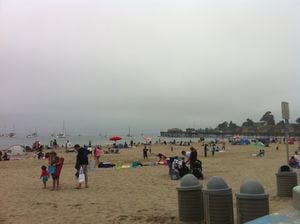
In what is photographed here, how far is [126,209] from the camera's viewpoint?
31.3 ft

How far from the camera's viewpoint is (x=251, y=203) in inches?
239

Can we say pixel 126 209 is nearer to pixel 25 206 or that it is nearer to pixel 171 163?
pixel 25 206

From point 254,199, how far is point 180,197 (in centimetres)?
155

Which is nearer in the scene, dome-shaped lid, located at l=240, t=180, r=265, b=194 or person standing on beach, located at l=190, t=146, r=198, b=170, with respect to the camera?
dome-shaped lid, located at l=240, t=180, r=265, b=194

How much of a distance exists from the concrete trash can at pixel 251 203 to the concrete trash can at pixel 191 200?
1084 millimetres

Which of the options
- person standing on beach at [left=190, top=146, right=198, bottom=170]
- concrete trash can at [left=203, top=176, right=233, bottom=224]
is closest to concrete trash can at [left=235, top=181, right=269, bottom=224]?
concrete trash can at [left=203, top=176, right=233, bottom=224]

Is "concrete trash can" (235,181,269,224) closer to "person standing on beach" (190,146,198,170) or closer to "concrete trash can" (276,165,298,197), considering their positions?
"concrete trash can" (276,165,298,197)

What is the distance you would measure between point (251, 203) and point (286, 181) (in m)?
3.84

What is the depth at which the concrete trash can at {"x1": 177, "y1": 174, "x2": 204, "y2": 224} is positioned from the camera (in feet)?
23.4

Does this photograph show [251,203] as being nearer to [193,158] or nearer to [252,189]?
[252,189]

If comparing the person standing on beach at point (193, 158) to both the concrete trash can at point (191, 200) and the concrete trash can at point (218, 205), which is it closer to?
the concrete trash can at point (191, 200)

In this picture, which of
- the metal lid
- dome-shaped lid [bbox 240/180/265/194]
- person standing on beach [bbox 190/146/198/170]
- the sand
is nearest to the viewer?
dome-shaped lid [bbox 240/180/265/194]

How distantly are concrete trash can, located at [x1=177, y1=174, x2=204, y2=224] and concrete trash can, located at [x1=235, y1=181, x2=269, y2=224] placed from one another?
1.08 metres

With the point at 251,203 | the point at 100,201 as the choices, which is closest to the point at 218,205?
the point at 251,203
